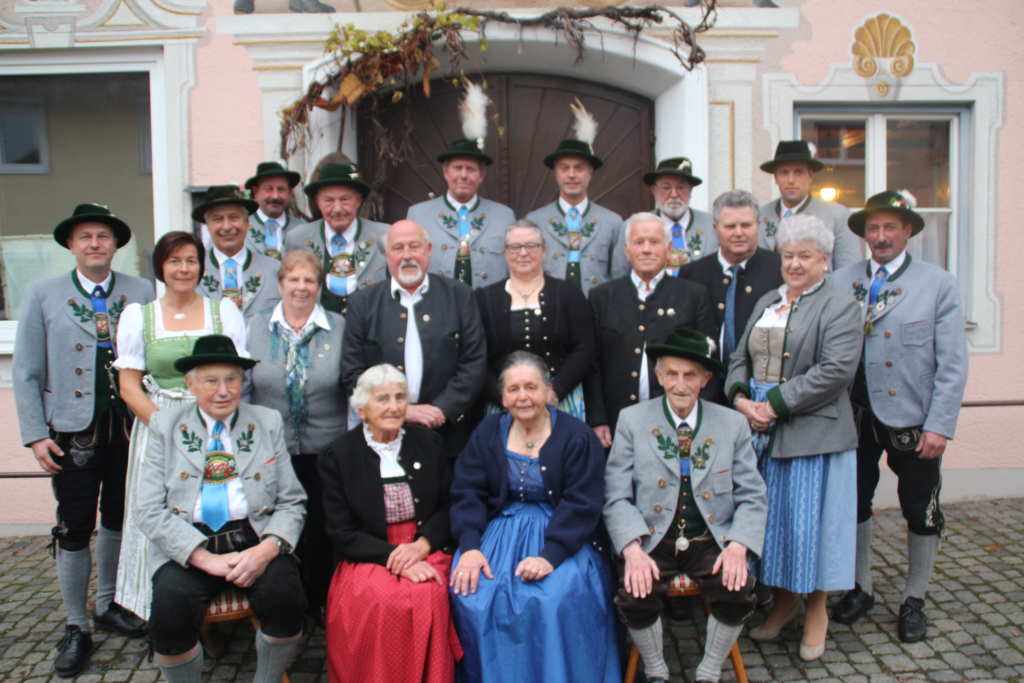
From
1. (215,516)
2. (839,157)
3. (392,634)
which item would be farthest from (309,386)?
(839,157)

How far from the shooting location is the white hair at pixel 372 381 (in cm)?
290

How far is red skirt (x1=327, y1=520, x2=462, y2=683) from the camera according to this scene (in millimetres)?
2590

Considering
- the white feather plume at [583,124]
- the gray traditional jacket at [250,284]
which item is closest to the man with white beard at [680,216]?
the white feather plume at [583,124]

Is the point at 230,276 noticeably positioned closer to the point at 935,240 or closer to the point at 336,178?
the point at 336,178

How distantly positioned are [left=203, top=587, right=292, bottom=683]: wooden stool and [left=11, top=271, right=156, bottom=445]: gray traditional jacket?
1.12 m

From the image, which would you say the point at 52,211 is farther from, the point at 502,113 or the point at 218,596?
the point at 218,596

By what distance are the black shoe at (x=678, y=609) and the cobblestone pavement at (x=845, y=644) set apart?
5cm

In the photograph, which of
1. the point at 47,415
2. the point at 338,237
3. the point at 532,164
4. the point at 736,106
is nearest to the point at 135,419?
the point at 47,415

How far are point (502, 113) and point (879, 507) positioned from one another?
384 cm

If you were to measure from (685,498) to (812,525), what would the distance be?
604 millimetres

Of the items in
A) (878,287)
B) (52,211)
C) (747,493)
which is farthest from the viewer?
(52,211)

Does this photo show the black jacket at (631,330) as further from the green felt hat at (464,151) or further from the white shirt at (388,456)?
the green felt hat at (464,151)

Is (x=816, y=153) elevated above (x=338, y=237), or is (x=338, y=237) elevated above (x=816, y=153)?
(x=816, y=153)

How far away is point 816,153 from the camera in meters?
5.15
